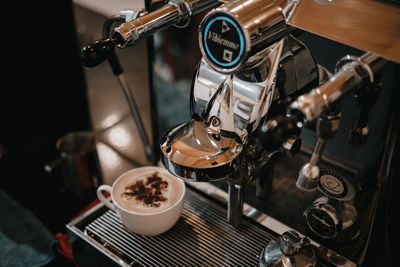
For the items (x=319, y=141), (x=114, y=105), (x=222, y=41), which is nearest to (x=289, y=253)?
(x=319, y=141)

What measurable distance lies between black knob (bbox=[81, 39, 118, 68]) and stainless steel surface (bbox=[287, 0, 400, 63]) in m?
0.25

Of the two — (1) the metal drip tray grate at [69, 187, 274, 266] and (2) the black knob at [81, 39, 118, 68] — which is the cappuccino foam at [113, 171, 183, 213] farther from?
(2) the black knob at [81, 39, 118, 68]

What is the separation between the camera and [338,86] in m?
0.46

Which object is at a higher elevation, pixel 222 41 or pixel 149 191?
pixel 222 41

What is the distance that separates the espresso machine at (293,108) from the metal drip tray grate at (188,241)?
0.03 m

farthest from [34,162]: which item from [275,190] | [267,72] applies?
[267,72]

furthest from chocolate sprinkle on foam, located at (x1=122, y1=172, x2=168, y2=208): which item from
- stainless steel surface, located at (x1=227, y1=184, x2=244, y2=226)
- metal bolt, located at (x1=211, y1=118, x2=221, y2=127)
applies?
metal bolt, located at (x1=211, y1=118, x2=221, y2=127)

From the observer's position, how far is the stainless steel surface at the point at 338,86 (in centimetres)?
44

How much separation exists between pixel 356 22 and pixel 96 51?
0.35 m

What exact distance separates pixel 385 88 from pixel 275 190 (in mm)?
295

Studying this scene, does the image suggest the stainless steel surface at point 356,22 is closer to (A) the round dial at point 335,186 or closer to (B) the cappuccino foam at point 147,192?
(A) the round dial at point 335,186

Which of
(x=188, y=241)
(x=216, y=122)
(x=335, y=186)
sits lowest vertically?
(x=188, y=241)

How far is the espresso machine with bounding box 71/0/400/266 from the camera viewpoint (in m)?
0.50

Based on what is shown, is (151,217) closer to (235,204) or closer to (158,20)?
(235,204)
